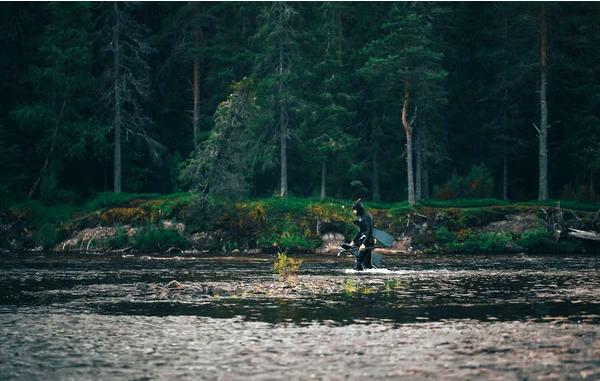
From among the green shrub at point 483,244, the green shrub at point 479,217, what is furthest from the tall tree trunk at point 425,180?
the green shrub at point 483,244

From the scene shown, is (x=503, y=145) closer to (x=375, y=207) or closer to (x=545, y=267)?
(x=375, y=207)

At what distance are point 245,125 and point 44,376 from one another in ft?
145

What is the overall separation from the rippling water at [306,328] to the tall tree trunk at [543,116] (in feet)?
87.5

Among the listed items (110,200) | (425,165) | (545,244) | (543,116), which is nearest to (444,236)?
(545,244)

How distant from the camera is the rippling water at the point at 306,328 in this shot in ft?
47.1

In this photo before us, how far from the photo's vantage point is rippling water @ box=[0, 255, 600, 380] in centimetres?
1435

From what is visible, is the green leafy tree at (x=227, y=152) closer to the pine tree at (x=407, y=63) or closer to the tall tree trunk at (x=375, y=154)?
the pine tree at (x=407, y=63)

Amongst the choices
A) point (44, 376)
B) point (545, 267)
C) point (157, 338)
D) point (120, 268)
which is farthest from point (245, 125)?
point (44, 376)

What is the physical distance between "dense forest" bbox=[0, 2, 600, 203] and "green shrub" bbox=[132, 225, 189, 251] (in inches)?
156

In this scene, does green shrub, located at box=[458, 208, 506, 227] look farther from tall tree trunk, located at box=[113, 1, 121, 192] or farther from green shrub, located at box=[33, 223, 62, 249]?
green shrub, located at box=[33, 223, 62, 249]

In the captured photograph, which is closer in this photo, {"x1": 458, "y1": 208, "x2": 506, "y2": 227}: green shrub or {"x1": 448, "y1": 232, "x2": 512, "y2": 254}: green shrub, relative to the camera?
{"x1": 448, "y1": 232, "x2": 512, "y2": 254}: green shrub

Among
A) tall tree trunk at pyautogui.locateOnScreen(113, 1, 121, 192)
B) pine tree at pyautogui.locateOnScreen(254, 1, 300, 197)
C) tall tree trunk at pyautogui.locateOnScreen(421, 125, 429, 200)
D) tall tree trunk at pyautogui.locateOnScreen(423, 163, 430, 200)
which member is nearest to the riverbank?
tall tree trunk at pyautogui.locateOnScreen(113, 1, 121, 192)

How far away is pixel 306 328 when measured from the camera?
19.1 meters

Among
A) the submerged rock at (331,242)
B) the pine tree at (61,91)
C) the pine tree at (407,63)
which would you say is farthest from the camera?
the pine tree at (61,91)
